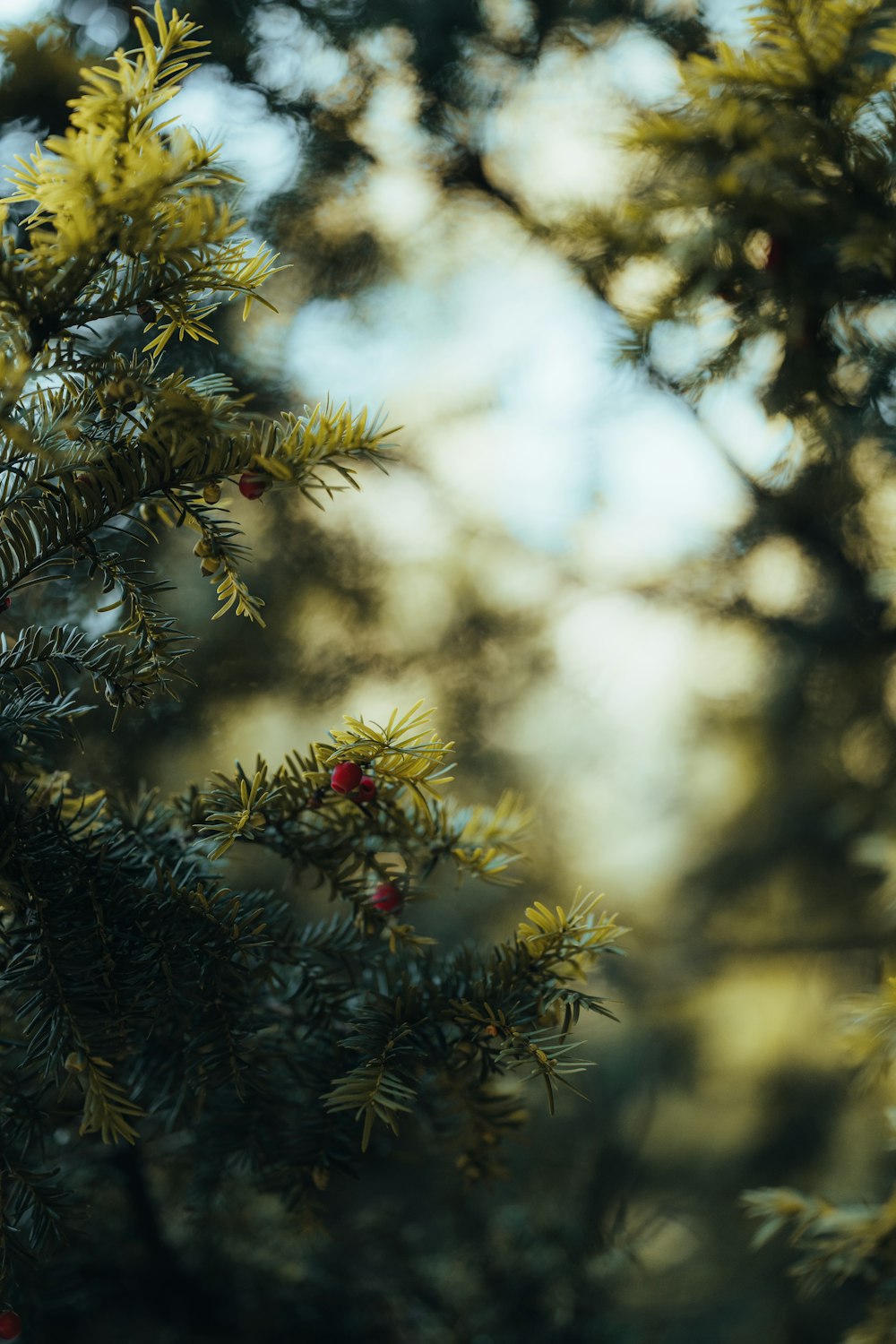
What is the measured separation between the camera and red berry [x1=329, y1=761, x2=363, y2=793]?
446mm

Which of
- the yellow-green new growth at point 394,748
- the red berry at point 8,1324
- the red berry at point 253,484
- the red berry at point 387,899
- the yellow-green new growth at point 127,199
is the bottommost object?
the red berry at point 8,1324

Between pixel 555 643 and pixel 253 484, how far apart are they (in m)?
0.71

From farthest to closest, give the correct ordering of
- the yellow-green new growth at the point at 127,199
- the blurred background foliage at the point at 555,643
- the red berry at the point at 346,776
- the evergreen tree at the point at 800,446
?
the blurred background foliage at the point at 555,643 < the evergreen tree at the point at 800,446 < the red berry at the point at 346,776 < the yellow-green new growth at the point at 127,199

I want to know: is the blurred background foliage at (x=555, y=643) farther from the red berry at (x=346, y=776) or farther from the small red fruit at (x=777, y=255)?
the red berry at (x=346, y=776)

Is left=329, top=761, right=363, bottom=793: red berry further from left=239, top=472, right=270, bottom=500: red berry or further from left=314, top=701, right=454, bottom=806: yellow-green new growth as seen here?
left=239, top=472, right=270, bottom=500: red berry

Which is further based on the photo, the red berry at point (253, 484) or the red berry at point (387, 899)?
the red berry at point (387, 899)

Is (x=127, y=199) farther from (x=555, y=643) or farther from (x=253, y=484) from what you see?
(x=555, y=643)

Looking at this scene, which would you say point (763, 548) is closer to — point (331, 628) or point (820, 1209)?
point (331, 628)

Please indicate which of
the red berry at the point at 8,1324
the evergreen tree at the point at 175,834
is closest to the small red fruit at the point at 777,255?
the evergreen tree at the point at 175,834

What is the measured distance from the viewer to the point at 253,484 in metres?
0.42

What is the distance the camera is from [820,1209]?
2.31 feet

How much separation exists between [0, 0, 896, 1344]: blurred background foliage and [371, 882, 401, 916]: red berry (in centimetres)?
37

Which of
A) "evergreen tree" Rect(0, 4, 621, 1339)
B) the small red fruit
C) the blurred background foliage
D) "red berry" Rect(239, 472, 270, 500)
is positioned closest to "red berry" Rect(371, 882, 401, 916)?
"evergreen tree" Rect(0, 4, 621, 1339)

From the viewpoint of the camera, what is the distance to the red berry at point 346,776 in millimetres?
446
